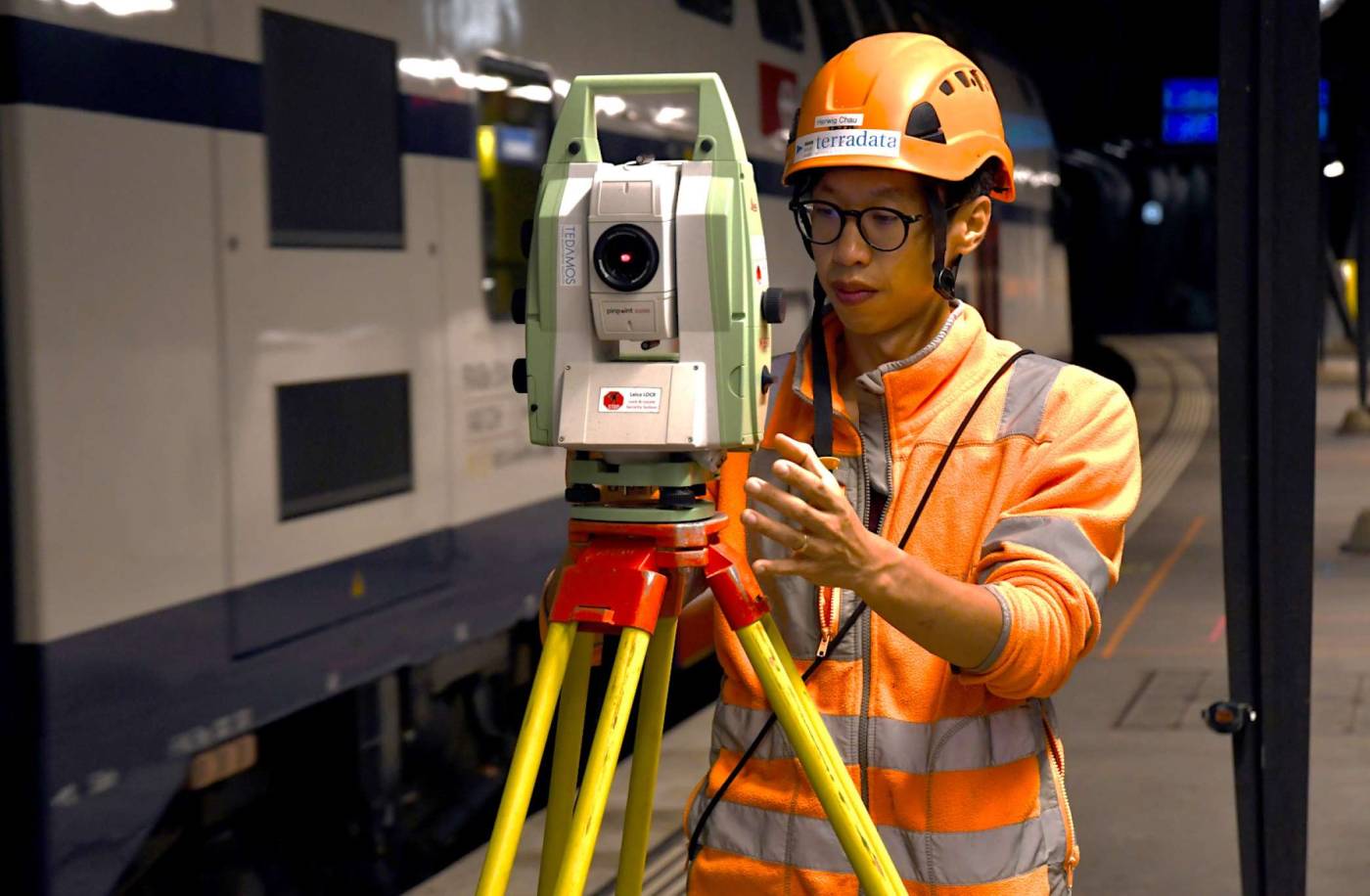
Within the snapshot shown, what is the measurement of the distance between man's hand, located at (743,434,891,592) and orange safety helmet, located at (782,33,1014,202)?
48 cm

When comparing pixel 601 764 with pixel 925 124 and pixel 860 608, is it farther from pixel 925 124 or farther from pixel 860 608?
pixel 925 124

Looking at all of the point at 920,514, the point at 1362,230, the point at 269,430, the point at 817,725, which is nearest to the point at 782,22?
the point at 269,430

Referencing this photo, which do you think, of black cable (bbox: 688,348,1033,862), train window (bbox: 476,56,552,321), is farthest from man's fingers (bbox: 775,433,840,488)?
train window (bbox: 476,56,552,321)

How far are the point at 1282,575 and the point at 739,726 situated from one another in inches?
72.9

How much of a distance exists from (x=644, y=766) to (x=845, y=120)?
0.79 meters

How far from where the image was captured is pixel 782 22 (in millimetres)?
7797

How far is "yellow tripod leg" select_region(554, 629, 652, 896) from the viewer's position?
1884 millimetres

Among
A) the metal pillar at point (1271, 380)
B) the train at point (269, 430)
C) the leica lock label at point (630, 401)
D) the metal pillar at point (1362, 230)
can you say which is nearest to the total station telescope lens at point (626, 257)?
the leica lock label at point (630, 401)

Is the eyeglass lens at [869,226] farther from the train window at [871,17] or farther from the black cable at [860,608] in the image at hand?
the train window at [871,17]

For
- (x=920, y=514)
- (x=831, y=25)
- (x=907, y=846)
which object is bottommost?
(x=907, y=846)

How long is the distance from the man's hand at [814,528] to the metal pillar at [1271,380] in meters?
2.02

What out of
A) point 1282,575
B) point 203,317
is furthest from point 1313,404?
point 203,317

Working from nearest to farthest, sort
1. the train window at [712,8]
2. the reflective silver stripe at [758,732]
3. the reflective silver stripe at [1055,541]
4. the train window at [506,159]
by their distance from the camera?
1. the reflective silver stripe at [1055,541]
2. the reflective silver stripe at [758,732]
3. the train window at [506,159]
4. the train window at [712,8]

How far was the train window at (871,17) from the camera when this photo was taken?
8.90 meters
